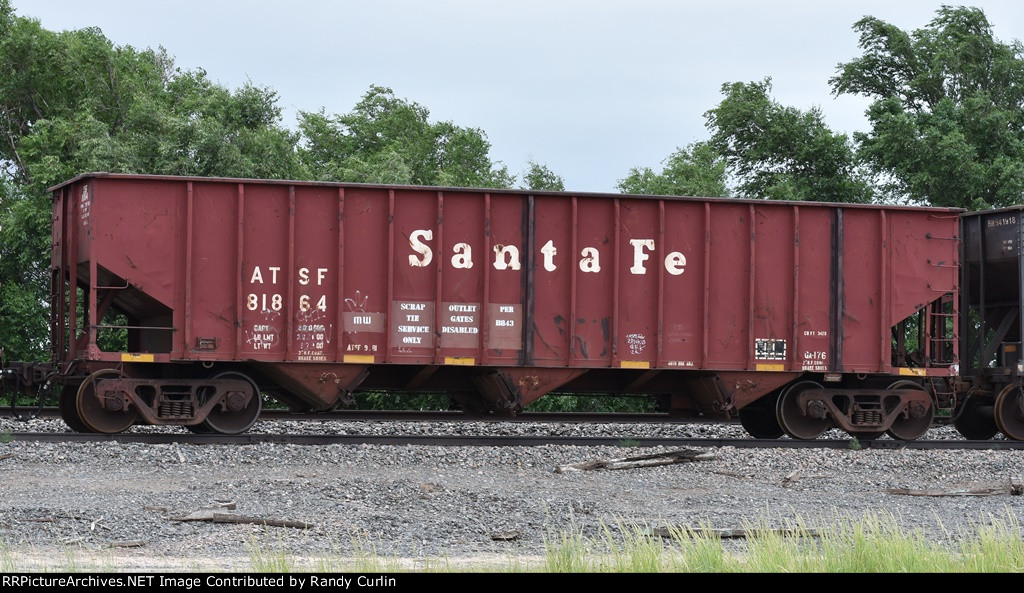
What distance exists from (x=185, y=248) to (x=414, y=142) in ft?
116

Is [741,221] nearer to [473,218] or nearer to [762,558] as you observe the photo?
[473,218]

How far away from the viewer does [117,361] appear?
12.7m

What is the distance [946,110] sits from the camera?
29.6m

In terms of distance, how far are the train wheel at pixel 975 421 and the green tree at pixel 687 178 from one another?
13989 mm

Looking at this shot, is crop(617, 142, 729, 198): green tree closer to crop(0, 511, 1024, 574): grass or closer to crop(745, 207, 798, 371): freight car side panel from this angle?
crop(745, 207, 798, 371): freight car side panel

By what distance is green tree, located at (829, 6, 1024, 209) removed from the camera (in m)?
27.9

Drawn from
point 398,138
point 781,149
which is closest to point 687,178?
point 781,149

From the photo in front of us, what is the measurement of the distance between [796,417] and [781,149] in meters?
19.0

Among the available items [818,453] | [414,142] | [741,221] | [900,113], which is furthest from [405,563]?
[414,142]

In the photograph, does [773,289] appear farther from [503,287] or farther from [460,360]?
[460,360]

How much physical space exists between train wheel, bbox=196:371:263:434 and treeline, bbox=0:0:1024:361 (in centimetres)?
1035

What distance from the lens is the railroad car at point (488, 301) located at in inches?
514

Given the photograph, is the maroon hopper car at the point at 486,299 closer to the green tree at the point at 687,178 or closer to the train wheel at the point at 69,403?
the train wheel at the point at 69,403

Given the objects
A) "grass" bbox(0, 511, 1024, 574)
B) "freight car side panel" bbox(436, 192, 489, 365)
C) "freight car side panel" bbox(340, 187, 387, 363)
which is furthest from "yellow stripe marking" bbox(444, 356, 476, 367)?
"grass" bbox(0, 511, 1024, 574)
